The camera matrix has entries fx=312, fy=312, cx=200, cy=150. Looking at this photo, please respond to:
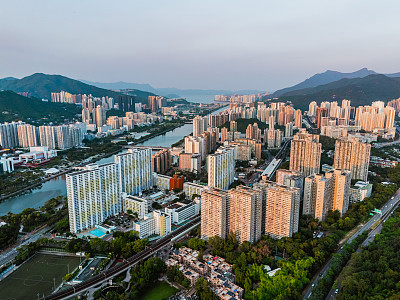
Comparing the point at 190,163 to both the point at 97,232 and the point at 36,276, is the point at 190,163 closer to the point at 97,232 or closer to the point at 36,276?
the point at 97,232

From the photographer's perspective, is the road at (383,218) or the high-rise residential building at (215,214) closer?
the road at (383,218)

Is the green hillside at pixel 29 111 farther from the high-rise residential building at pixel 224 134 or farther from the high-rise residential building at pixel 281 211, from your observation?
the high-rise residential building at pixel 281 211

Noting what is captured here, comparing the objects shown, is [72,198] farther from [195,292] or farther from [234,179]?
[234,179]

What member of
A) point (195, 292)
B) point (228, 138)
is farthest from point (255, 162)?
point (195, 292)

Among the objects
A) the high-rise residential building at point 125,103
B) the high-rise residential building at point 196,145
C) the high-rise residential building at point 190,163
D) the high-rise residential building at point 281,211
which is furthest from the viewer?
the high-rise residential building at point 125,103

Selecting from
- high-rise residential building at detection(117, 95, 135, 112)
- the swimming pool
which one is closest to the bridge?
the swimming pool

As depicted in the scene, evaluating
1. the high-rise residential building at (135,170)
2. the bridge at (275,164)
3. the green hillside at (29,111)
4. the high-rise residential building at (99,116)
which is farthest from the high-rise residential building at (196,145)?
the green hillside at (29,111)

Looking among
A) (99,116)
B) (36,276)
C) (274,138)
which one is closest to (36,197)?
(36,276)
